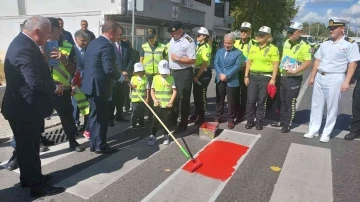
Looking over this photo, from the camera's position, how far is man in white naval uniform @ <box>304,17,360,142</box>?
4777 millimetres

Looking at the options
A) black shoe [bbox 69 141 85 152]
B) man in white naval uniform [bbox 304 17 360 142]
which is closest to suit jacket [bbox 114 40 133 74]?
black shoe [bbox 69 141 85 152]

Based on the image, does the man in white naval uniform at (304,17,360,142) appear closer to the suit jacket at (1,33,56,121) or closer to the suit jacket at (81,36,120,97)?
the suit jacket at (81,36,120,97)

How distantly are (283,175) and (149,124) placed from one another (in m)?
3.02

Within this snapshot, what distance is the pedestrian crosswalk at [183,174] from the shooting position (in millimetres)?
3328

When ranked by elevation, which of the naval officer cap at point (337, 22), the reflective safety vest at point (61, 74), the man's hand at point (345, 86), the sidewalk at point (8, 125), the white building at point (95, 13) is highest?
the white building at point (95, 13)

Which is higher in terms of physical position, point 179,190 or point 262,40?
point 262,40

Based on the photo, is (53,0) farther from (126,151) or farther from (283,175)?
(283,175)

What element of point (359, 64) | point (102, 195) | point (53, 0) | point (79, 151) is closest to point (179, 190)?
point (102, 195)

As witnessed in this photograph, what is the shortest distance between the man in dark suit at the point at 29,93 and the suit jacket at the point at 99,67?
88 cm

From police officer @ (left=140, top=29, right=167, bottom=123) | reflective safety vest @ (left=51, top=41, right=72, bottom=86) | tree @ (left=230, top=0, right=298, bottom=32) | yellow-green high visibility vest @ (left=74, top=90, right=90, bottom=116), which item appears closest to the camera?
reflective safety vest @ (left=51, top=41, right=72, bottom=86)

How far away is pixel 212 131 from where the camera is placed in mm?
5297

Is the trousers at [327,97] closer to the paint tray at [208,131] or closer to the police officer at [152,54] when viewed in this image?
the paint tray at [208,131]

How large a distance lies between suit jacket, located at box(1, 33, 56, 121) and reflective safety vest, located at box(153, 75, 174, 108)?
82.3 inches

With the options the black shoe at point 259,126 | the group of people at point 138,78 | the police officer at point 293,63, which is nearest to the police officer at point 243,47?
the group of people at point 138,78
